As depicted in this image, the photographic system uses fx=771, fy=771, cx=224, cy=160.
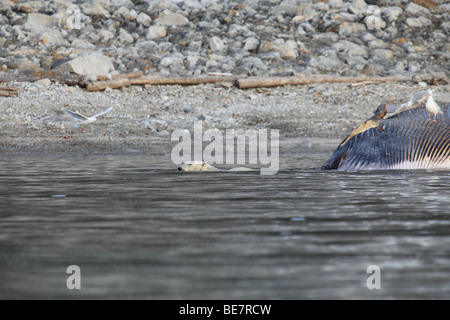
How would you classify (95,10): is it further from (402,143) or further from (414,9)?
(402,143)

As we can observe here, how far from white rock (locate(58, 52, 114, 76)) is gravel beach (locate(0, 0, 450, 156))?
0.08 feet

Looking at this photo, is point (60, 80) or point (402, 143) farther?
point (60, 80)

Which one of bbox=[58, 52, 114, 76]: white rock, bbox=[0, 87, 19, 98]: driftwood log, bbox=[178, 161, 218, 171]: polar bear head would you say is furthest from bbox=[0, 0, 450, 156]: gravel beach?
bbox=[178, 161, 218, 171]: polar bear head

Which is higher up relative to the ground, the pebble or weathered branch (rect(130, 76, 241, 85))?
the pebble

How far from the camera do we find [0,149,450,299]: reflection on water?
2.85 metres

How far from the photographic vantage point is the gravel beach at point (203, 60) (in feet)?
45.9

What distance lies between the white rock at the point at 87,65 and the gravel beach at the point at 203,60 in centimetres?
2

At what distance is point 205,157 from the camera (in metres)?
10.7

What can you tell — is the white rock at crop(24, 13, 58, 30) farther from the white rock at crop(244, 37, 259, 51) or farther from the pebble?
the white rock at crop(244, 37, 259, 51)

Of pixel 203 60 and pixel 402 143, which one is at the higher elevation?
pixel 203 60

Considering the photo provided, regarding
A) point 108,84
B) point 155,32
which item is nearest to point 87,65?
point 108,84

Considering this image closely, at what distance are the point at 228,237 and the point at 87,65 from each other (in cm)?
1456

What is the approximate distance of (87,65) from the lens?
1781cm

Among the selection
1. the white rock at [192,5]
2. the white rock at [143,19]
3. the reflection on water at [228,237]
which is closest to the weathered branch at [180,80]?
the white rock at [143,19]
